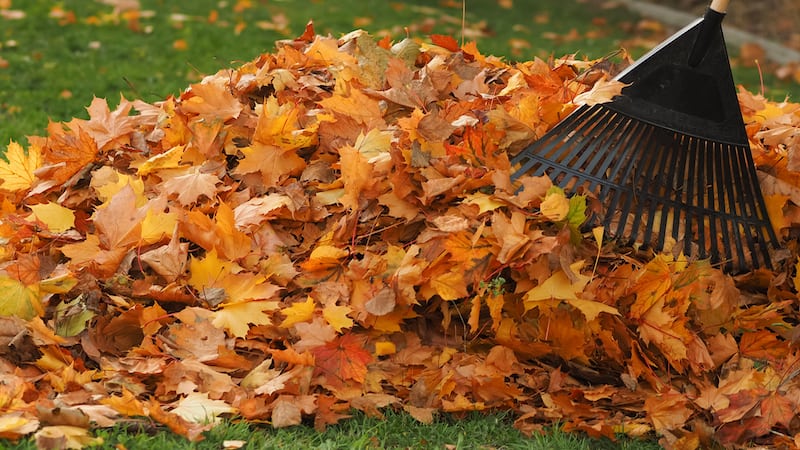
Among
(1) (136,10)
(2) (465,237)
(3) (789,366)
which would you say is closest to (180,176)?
(2) (465,237)

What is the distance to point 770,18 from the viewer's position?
28.6ft

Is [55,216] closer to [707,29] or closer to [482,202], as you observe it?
[482,202]

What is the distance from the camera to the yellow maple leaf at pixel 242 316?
7.56 feet

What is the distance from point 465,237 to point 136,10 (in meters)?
5.64

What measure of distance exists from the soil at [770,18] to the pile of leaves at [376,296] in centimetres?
624

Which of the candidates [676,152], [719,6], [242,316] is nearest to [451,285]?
[242,316]

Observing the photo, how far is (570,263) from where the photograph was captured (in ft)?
7.76

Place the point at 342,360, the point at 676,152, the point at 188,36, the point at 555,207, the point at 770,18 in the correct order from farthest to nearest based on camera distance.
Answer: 1. the point at 770,18
2. the point at 188,36
3. the point at 676,152
4. the point at 555,207
5. the point at 342,360

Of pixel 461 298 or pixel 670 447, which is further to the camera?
pixel 461 298

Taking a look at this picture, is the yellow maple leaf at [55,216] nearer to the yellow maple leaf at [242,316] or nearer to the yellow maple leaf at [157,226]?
the yellow maple leaf at [157,226]

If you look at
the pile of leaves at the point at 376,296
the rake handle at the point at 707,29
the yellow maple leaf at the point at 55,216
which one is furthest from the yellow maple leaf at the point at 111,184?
the rake handle at the point at 707,29

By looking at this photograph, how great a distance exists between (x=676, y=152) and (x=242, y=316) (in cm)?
131

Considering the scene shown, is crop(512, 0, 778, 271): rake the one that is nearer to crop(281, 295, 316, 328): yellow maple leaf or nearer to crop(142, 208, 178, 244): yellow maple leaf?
crop(281, 295, 316, 328): yellow maple leaf

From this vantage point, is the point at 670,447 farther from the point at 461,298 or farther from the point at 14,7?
the point at 14,7
